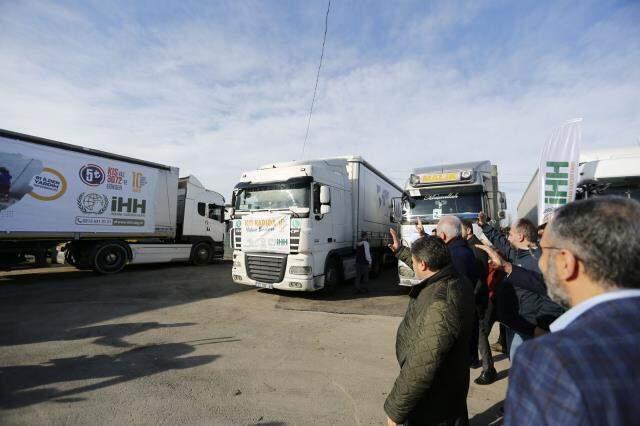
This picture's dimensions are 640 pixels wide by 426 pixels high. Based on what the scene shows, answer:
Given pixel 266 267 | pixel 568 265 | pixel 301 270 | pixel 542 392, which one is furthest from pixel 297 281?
pixel 542 392

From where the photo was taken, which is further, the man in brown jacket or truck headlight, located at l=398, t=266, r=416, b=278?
truck headlight, located at l=398, t=266, r=416, b=278

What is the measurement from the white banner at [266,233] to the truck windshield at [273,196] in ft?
0.96

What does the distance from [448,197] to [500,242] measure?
4003 millimetres

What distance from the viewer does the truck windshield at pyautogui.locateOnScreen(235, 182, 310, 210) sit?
25.2 feet

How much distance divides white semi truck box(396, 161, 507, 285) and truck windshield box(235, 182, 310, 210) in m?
2.88

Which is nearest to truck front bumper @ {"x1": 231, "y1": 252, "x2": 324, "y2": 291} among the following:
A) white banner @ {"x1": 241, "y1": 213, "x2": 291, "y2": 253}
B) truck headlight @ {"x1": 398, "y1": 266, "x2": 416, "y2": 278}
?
white banner @ {"x1": 241, "y1": 213, "x2": 291, "y2": 253}

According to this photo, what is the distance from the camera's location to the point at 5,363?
3.98m

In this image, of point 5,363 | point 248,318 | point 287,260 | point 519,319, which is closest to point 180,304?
point 248,318

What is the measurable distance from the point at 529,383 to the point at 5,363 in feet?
18.5

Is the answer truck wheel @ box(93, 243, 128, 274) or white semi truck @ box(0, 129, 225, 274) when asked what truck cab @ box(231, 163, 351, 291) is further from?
truck wheel @ box(93, 243, 128, 274)

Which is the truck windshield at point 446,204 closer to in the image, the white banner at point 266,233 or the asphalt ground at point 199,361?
the asphalt ground at point 199,361

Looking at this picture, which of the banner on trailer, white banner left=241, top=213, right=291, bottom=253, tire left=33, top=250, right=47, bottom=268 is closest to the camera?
white banner left=241, top=213, right=291, bottom=253

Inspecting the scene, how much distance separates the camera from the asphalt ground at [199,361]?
10.1 ft

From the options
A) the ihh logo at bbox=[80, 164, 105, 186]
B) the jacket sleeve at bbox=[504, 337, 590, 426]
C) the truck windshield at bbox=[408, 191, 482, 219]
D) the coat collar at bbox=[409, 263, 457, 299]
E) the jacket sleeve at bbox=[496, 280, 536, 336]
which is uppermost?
the ihh logo at bbox=[80, 164, 105, 186]
